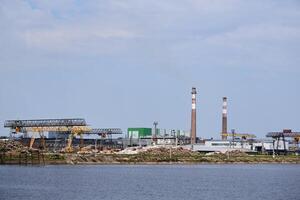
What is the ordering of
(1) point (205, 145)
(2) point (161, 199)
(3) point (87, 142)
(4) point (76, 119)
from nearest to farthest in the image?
1. (2) point (161, 199)
2. (4) point (76, 119)
3. (1) point (205, 145)
4. (3) point (87, 142)

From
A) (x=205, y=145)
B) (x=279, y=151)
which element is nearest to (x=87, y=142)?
(x=205, y=145)

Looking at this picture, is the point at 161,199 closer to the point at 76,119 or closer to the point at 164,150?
the point at 76,119

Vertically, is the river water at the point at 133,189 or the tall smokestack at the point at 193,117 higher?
the tall smokestack at the point at 193,117

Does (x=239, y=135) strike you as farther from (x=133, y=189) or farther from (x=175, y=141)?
(x=133, y=189)

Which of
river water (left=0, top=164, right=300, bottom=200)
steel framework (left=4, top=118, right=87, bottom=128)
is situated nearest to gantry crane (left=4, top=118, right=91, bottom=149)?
steel framework (left=4, top=118, right=87, bottom=128)

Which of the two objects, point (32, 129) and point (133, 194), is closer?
point (133, 194)

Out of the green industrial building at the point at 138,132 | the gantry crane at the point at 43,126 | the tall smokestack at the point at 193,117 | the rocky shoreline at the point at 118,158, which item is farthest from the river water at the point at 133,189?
the green industrial building at the point at 138,132

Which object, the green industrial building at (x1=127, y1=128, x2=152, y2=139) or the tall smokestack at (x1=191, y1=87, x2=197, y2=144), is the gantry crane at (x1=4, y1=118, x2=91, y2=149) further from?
the green industrial building at (x1=127, y1=128, x2=152, y2=139)

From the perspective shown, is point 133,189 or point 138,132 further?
point 138,132

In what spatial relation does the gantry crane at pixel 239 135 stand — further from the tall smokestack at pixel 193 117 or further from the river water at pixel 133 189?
the river water at pixel 133 189

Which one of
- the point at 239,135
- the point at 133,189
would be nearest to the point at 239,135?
the point at 239,135

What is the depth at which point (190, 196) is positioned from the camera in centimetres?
4903

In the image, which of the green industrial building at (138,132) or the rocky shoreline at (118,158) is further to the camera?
the green industrial building at (138,132)

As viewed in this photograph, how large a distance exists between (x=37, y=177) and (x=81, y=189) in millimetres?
13962
